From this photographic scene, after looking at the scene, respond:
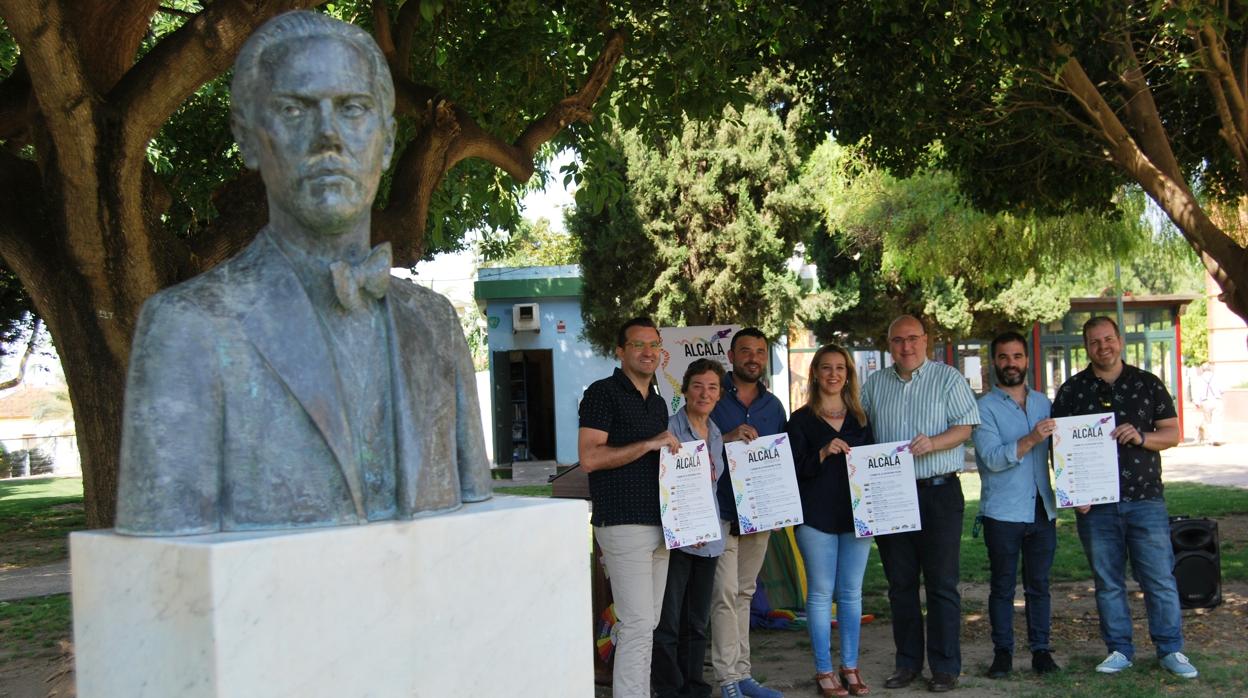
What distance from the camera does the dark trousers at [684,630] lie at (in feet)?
22.8

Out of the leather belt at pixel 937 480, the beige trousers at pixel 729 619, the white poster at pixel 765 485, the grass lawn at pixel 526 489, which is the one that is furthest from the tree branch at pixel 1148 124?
the grass lawn at pixel 526 489

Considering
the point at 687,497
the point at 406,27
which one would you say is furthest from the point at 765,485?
the point at 406,27

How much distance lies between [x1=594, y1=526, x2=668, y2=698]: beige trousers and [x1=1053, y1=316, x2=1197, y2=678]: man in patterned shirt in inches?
114

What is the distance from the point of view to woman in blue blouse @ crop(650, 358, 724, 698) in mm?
6840

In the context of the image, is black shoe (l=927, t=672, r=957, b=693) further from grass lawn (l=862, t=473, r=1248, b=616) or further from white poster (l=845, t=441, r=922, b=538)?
grass lawn (l=862, t=473, r=1248, b=616)

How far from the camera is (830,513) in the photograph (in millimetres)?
7141

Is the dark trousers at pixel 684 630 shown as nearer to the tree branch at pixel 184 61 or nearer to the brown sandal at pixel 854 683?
the brown sandal at pixel 854 683

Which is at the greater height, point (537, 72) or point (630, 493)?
point (537, 72)

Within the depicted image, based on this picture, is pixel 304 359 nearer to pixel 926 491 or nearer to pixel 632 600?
pixel 632 600

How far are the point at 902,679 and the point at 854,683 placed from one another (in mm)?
368

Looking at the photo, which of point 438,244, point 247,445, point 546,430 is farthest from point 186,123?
point 546,430

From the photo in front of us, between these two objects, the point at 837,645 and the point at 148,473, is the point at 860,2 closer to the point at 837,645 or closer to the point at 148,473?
the point at 837,645

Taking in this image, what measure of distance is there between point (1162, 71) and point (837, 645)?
6041 millimetres

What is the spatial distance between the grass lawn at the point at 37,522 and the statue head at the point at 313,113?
497 inches
